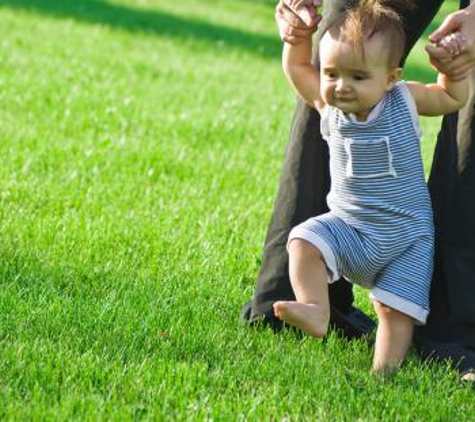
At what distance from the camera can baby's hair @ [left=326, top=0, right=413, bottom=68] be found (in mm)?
4035

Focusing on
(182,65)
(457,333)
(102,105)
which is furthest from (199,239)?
(182,65)

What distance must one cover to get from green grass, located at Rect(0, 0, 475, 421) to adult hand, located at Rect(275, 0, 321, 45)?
1.02 metres

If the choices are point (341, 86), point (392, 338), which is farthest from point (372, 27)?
point (392, 338)

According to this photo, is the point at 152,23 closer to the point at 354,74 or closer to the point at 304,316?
the point at 354,74

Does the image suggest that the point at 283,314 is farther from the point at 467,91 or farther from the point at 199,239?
the point at 199,239

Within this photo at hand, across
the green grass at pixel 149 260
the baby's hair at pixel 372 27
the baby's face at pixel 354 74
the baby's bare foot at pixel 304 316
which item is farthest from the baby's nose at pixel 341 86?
the green grass at pixel 149 260

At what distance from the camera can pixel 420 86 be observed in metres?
4.20

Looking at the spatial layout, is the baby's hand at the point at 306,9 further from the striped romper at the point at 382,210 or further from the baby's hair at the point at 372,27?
the striped romper at the point at 382,210

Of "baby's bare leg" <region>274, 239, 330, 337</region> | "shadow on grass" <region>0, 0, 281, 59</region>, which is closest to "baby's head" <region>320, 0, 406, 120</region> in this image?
"baby's bare leg" <region>274, 239, 330, 337</region>

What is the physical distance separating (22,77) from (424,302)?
5.97m

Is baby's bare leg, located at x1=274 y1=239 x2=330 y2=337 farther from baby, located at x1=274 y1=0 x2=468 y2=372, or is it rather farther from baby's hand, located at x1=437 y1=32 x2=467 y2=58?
baby's hand, located at x1=437 y1=32 x2=467 y2=58

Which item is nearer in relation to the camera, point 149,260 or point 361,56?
point 361,56

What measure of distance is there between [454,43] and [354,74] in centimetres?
33

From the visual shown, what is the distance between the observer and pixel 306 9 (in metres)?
4.10
